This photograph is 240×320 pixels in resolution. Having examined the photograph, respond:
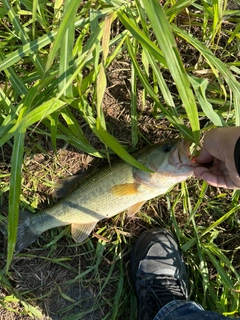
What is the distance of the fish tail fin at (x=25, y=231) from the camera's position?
2.76 metres

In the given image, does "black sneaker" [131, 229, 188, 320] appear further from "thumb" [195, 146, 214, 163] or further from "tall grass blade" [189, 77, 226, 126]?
"tall grass blade" [189, 77, 226, 126]

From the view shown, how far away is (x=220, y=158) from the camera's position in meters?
2.19

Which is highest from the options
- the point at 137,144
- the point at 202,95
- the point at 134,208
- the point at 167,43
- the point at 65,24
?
the point at 65,24

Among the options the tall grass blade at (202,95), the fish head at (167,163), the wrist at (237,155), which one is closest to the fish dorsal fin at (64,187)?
the fish head at (167,163)

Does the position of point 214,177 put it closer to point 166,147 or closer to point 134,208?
point 166,147

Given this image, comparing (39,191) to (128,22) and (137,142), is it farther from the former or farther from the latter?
(128,22)

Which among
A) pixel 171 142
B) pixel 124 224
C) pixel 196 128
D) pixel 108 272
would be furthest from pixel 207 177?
pixel 108 272

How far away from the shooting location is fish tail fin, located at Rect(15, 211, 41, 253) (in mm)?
2758

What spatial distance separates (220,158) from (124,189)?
0.72 metres

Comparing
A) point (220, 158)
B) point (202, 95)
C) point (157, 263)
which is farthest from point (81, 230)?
point (202, 95)

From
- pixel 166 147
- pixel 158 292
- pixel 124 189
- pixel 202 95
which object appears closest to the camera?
pixel 202 95

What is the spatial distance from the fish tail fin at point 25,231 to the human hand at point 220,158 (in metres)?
1.26

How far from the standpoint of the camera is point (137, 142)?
2.80 meters

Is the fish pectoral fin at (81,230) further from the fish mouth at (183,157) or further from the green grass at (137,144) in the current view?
the fish mouth at (183,157)
